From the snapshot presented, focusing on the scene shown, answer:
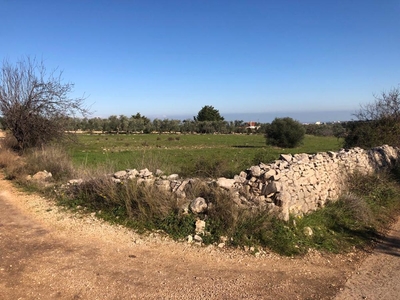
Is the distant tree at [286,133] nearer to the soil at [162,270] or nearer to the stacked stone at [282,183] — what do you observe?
the stacked stone at [282,183]

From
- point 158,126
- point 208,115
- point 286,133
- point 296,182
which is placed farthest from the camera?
point 208,115

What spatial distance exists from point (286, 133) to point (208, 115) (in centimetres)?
6040

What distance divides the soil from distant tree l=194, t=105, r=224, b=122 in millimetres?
97861

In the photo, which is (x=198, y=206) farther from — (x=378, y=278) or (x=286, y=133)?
(x=286, y=133)

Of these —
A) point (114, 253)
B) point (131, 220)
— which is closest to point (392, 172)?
point (131, 220)

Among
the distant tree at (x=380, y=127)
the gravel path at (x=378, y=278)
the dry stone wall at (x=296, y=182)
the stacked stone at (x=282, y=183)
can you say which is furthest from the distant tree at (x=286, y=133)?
the gravel path at (x=378, y=278)

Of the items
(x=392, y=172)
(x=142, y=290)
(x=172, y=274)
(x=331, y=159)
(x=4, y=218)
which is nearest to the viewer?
(x=142, y=290)

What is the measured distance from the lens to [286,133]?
Answer: 1757 inches

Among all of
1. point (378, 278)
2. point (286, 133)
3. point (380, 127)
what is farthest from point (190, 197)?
point (286, 133)

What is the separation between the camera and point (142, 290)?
4.34 metres

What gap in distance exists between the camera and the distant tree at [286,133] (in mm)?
44562

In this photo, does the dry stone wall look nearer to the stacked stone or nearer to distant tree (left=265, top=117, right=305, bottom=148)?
the stacked stone

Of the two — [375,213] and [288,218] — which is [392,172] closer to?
[375,213]

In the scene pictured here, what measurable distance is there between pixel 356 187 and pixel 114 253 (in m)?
7.70
